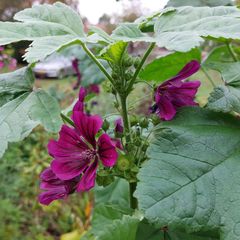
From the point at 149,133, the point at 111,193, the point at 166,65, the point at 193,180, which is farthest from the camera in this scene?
the point at 111,193

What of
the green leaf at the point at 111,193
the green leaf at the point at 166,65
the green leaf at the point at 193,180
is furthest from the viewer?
the green leaf at the point at 111,193

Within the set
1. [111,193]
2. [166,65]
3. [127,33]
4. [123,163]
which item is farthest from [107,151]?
[111,193]

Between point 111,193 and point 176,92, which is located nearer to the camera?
point 176,92

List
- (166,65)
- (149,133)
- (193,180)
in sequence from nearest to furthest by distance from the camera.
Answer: (193,180) < (149,133) < (166,65)

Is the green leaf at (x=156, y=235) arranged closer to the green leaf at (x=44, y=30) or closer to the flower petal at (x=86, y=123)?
the flower petal at (x=86, y=123)

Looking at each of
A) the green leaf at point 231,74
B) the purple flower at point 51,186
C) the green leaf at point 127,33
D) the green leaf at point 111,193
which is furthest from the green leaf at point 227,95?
the green leaf at point 111,193

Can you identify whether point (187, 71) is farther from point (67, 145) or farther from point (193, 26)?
point (67, 145)

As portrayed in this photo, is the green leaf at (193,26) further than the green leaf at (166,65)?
No
